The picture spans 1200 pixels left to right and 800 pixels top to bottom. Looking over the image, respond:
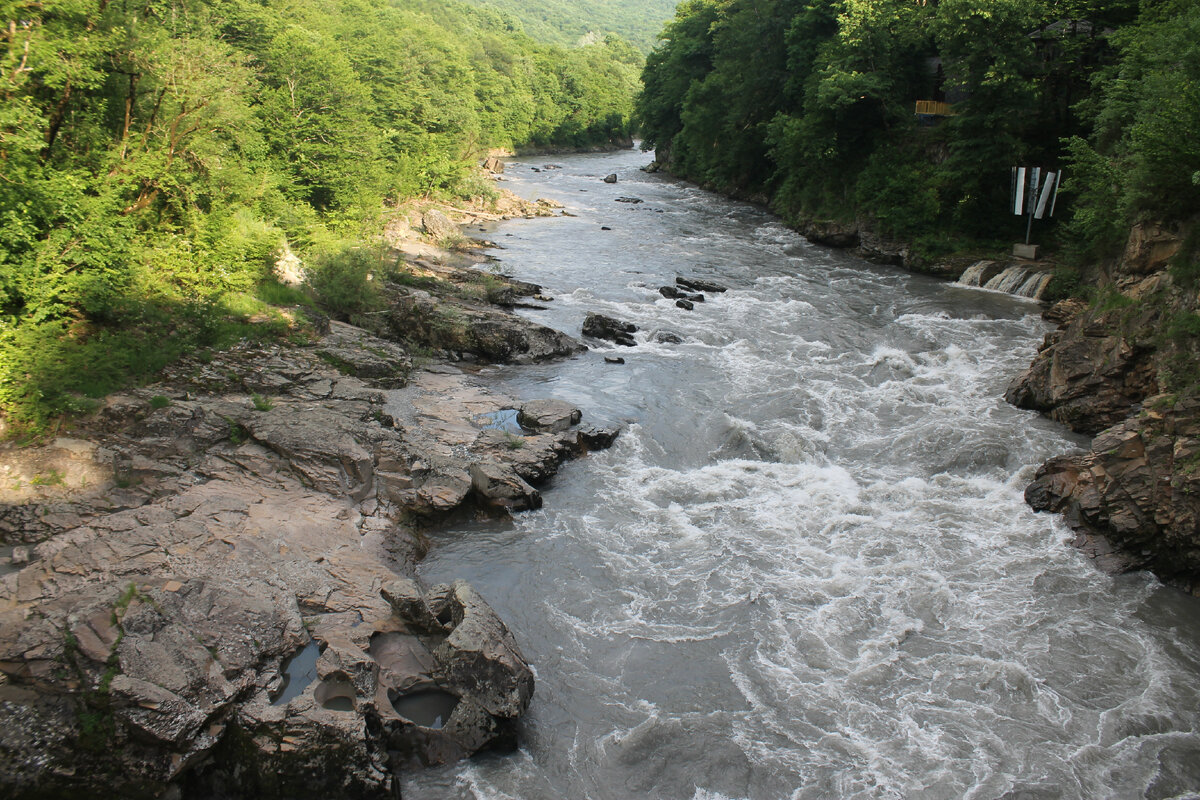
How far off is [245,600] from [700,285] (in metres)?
23.7

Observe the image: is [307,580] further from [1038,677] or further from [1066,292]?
[1066,292]

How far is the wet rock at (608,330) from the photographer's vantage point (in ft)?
80.9

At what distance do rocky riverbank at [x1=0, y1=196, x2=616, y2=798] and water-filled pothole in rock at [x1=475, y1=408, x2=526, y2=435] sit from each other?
0.07m

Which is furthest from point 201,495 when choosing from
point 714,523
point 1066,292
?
point 1066,292

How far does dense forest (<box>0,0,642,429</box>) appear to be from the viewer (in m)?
13.9

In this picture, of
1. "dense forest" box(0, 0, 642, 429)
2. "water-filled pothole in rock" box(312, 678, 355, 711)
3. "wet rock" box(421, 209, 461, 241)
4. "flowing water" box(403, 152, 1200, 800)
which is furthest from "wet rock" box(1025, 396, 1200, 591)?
"wet rock" box(421, 209, 461, 241)

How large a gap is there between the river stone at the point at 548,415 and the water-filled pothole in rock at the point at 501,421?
147 millimetres

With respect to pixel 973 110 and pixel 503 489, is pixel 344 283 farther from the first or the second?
pixel 973 110

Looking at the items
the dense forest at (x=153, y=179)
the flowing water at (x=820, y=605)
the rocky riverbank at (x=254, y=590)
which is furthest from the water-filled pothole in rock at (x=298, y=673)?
the dense forest at (x=153, y=179)

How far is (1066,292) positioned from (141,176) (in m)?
28.2

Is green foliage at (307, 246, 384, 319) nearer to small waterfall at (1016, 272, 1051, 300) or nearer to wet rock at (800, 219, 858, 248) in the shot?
small waterfall at (1016, 272, 1051, 300)

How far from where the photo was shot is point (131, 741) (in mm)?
7953

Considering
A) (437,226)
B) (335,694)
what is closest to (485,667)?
(335,694)

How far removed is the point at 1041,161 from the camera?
32188mm
